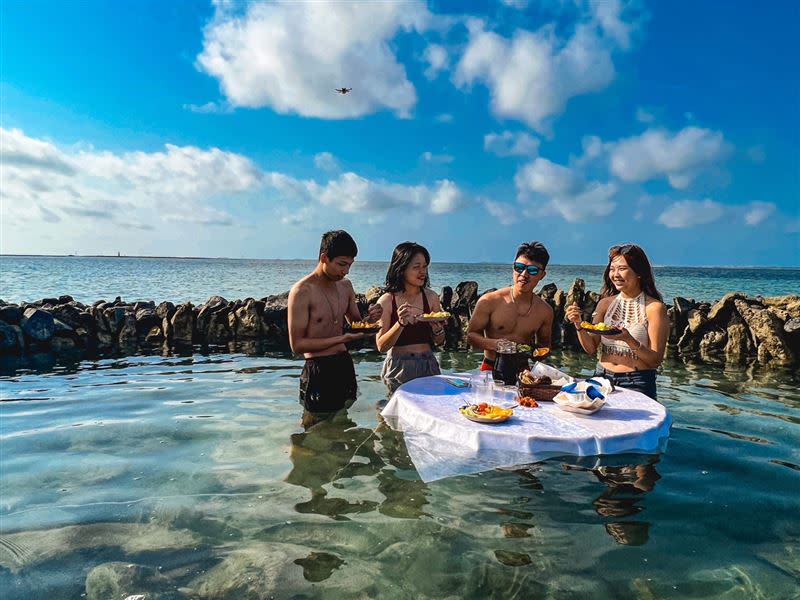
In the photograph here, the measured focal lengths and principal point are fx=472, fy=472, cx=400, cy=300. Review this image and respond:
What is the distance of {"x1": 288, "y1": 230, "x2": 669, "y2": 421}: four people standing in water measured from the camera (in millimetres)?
5199

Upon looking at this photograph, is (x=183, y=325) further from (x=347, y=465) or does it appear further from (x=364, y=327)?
(x=364, y=327)

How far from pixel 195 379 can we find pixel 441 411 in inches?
320

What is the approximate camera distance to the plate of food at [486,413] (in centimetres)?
370

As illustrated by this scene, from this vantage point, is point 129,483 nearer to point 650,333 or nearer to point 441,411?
point 441,411

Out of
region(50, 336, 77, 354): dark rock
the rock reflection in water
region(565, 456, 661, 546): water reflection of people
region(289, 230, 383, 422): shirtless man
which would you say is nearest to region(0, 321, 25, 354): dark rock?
region(50, 336, 77, 354): dark rock

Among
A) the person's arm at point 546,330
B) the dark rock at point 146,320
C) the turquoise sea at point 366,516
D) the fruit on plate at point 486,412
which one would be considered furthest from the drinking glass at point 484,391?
the dark rock at point 146,320

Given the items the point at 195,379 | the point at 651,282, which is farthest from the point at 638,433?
the point at 195,379

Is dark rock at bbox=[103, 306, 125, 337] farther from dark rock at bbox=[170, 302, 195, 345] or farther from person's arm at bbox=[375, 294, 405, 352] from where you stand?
person's arm at bbox=[375, 294, 405, 352]

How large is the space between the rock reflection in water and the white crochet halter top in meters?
2.69

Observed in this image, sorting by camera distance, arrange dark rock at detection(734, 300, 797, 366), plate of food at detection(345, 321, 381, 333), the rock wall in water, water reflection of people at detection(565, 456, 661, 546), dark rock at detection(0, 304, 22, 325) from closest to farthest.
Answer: water reflection of people at detection(565, 456, 661, 546)
plate of food at detection(345, 321, 381, 333)
dark rock at detection(734, 300, 797, 366)
the rock wall in water
dark rock at detection(0, 304, 22, 325)

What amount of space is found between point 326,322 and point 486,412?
2.59 m

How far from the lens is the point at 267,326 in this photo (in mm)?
16438

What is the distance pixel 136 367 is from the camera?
39.2 feet

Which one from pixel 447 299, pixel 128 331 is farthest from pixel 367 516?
pixel 128 331
